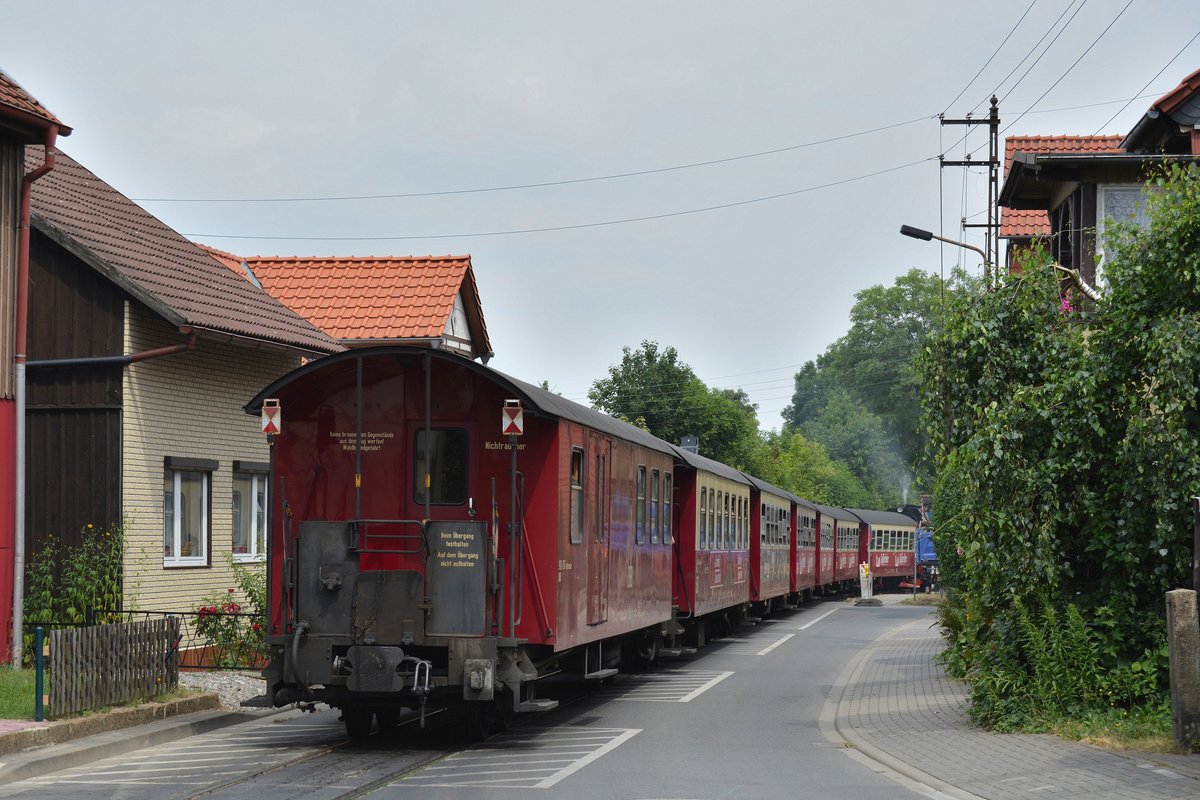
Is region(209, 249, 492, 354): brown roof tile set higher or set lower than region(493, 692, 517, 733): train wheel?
higher

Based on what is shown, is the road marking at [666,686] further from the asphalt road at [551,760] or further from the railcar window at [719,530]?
the railcar window at [719,530]

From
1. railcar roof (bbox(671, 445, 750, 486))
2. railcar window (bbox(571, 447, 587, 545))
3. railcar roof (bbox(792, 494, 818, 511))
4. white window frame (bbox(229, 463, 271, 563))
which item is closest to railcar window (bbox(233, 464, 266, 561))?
white window frame (bbox(229, 463, 271, 563))

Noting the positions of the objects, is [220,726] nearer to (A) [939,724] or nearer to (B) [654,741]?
(B) [654,741]

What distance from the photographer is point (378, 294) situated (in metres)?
30.0

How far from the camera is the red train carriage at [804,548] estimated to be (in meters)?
37.5

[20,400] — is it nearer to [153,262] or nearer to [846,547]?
[153,262]

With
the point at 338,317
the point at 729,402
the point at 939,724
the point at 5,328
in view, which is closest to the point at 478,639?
the point at 939,724

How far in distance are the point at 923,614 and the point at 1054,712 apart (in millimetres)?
27855

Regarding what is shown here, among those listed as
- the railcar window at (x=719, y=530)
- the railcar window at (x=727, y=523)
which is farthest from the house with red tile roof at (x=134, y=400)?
the railcar window at (x=727, y=523)

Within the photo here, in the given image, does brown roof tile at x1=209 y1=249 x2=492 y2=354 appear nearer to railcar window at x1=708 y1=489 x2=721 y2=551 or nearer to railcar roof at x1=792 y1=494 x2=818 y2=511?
railcar window at x1=708 y1=489 x2=721 y2=551

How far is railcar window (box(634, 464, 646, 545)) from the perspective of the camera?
1800 centimetres

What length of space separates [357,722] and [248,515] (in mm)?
8864

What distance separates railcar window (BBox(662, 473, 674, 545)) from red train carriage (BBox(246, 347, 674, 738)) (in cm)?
550

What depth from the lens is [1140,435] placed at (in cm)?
1298
